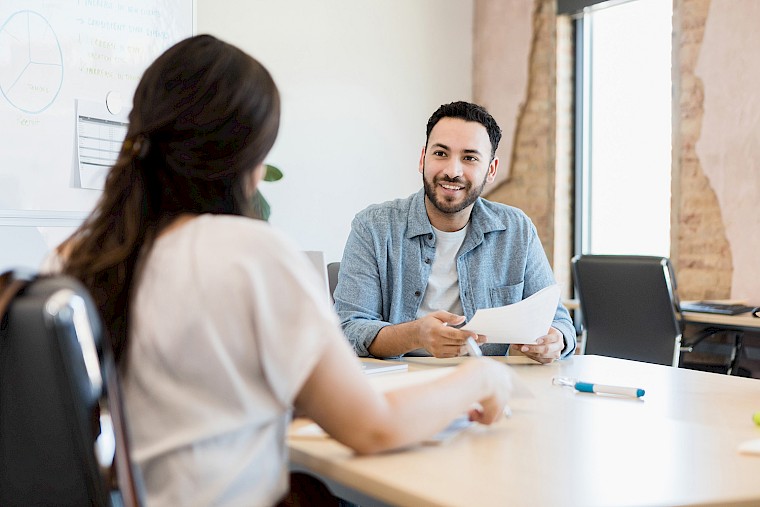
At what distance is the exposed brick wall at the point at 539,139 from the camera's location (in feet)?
16.1

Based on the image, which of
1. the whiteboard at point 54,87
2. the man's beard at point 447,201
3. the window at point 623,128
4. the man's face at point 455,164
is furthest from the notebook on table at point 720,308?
the whiteboard at point 54,87

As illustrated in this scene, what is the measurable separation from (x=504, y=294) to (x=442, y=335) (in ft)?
1.70

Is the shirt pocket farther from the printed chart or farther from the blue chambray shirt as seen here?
the printed chart

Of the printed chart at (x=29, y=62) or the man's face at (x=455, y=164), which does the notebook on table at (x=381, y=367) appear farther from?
the printed chart at (x=29, y=62)

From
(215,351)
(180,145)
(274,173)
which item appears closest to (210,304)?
(215,351)

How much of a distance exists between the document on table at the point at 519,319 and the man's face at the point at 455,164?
0.65 meters

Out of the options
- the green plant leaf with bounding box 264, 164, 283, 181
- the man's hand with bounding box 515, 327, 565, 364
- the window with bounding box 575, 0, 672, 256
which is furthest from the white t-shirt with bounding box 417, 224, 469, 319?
the window with bounding box 575, 0, 672, 256

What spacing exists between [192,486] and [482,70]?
4.68 m

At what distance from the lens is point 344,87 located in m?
4.73

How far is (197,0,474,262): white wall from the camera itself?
4.44 m

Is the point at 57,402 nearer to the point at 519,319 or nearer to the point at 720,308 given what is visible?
the point at 519,319

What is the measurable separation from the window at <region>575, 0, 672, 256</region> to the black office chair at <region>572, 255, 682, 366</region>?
A: 120 centimetres

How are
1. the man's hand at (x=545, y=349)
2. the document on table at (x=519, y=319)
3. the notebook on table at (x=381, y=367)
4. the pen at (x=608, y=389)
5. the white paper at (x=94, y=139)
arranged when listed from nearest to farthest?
1. the pen at (x=608, y=389)
2. the document on table at (x=519, y=319)
3. the notebook on table at (x=381, y=367)
4. the man's hand at (x=545, y=349)
5. the white paper at (x=94, y=139)

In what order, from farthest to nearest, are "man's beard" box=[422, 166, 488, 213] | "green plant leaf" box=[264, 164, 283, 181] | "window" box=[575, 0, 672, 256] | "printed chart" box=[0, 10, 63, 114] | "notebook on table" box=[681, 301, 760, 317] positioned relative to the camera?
"window" box=[575, 0, 672, 256]
"green plant leaf" box=[264, 164, 283, 181]
"notebook on table" box=[681, 301, 760, 317]
"printed chart" box=[0, 10, 63, 114]
"man's beard" box=[422, 166, 488, 213]
